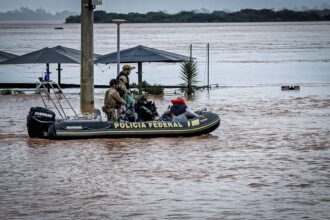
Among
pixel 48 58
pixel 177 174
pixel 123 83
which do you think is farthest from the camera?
pixel 48 58

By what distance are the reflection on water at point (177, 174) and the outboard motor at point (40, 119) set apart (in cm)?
33

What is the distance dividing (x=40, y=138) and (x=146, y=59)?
43.4 feet

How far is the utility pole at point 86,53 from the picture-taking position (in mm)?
28891

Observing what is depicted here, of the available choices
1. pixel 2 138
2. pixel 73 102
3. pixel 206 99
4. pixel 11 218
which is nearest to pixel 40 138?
pixel 2 138

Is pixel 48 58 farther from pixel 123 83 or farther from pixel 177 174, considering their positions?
pixel 177 174

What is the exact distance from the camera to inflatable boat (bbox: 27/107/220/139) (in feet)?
72.7

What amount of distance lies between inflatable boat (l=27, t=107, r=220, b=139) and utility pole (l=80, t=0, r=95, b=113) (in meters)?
6.69

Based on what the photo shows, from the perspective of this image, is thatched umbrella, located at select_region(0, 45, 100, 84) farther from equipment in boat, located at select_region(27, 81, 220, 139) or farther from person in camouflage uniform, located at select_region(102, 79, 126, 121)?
equipment in boat, located at select_region(27, 81, 220, 139)

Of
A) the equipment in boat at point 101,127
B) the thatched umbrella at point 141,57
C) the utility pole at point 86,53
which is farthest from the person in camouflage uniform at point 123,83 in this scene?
the thatched umbrella at point 141,57

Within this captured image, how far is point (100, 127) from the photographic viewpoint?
72.7 feet

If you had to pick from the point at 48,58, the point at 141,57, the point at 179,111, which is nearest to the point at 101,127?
the point at 179,111

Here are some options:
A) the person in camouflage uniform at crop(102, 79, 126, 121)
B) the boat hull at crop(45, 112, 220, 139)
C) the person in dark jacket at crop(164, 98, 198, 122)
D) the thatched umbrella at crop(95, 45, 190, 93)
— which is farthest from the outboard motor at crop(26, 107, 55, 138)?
the thatched umbrella at crop(95, 45, 190, 93)

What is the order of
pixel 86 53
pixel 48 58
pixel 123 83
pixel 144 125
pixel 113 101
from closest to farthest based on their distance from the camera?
pixel 144 125 → pixel 113 101 → pixel 123 83 → pixel 86 53 → pixel 48 58

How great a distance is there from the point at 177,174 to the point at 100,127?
179 inches
